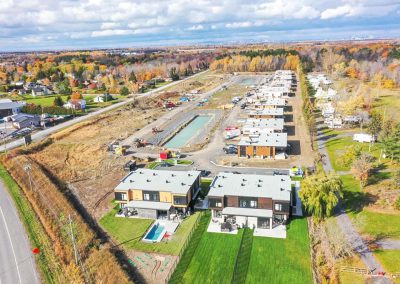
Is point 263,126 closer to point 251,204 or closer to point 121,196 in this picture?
point 251,204

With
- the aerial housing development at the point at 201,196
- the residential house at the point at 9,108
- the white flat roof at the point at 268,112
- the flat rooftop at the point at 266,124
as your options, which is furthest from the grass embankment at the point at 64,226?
the white flat roof at the point at 268,112

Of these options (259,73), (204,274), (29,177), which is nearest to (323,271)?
(204,274)

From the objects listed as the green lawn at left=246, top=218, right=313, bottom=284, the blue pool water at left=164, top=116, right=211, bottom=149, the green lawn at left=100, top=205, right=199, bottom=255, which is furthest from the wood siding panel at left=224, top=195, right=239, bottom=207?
the blue pool water at left=164, top=116, right=211, bottom=149

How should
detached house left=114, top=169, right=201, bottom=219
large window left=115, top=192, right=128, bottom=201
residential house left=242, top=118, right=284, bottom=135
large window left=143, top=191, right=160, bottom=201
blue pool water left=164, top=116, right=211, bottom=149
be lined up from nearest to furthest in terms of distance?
1. detached house left=114, top=169, right=201, bottom=219
2. large window left=143, top=191, right=160, bottom=201
3. large window left=115, top=192, right=128, bottom=201
4. residential house left=242, top=118, right=284, bottom=135
5. blue pool water left=164, top=116, right=211, bottom=149

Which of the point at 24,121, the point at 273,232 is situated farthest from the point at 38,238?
the point at 24,121

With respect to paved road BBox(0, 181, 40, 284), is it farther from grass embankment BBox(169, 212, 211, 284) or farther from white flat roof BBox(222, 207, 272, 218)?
white flat roof BBox(222, 207, 272, 218)

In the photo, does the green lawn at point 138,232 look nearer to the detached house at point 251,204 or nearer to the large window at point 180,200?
the large window at point 180,200
